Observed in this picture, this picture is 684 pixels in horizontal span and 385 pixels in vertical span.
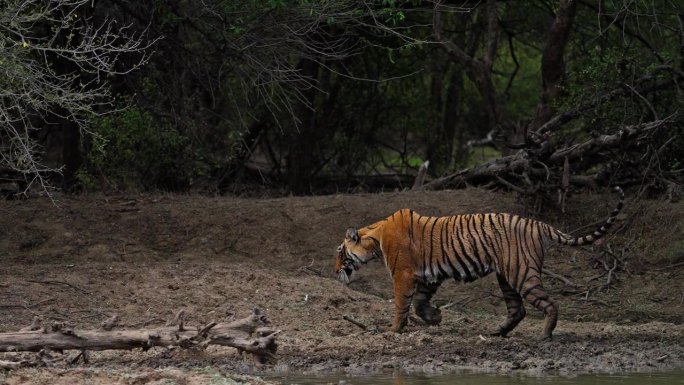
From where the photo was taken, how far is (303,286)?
12.8 m

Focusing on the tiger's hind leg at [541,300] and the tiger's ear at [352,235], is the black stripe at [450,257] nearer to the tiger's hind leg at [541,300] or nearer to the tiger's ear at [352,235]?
the tiger's hind leg at [541,300]

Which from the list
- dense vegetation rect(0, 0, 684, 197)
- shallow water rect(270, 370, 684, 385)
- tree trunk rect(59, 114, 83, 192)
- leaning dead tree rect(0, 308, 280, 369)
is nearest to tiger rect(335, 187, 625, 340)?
shallow water rect(270, 370, 684, 385)

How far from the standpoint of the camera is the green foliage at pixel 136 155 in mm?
15945

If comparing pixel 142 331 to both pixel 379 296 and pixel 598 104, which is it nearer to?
pixel 379 296

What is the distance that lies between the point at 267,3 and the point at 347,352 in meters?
4.83

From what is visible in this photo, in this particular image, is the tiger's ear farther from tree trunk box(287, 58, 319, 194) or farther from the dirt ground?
tree trunk box(287, 58, 319, 194)

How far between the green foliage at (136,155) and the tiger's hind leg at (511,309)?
6756 millimetres

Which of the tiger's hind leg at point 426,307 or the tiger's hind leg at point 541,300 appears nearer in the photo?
the tiger's hind leg at point 541,300

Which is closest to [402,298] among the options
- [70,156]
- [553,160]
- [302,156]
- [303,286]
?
[303,286]

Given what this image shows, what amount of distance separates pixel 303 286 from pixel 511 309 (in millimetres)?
2687

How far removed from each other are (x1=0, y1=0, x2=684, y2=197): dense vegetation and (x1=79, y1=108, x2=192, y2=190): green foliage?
0.03 m

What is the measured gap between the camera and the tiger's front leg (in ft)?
37.0

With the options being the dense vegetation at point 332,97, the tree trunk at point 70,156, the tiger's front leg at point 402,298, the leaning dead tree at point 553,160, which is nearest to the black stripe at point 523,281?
the tiger's front leg at point 402,298

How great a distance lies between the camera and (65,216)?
14.4 meters
